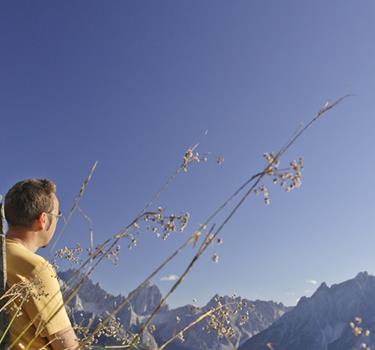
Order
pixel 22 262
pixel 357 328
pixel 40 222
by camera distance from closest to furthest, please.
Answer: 1. pixel 357 328
2. pixel 22 262
3. pixel 40 222

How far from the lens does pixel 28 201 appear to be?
11.3 ft

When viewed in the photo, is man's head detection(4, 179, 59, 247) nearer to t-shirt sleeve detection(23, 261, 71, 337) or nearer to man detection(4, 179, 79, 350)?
man detection(4, 179, 79, 350)

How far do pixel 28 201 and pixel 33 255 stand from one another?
0.39m

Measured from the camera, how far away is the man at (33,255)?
123 inches

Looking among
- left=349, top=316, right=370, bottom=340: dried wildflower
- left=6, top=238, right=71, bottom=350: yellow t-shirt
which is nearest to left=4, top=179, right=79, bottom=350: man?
left=6, top=238, right=71, bottom=350: yellow t-shirt

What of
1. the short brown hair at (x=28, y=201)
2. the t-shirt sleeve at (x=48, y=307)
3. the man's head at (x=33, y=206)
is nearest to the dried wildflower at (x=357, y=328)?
the t-shirt sleeve at (x=48, y=307)

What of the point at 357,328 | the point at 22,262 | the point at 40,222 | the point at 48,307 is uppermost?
the point at 40,222

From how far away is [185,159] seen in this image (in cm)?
231

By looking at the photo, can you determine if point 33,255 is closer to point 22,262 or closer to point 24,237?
point 22,262

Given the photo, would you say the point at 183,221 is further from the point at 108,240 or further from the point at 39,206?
the point at 39,206

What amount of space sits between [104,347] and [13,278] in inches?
52.2

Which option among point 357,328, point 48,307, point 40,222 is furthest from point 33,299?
point 357,328

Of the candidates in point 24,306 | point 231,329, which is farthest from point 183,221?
point 24,306

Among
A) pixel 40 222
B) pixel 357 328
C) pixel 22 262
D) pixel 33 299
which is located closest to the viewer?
pixel 357 328
